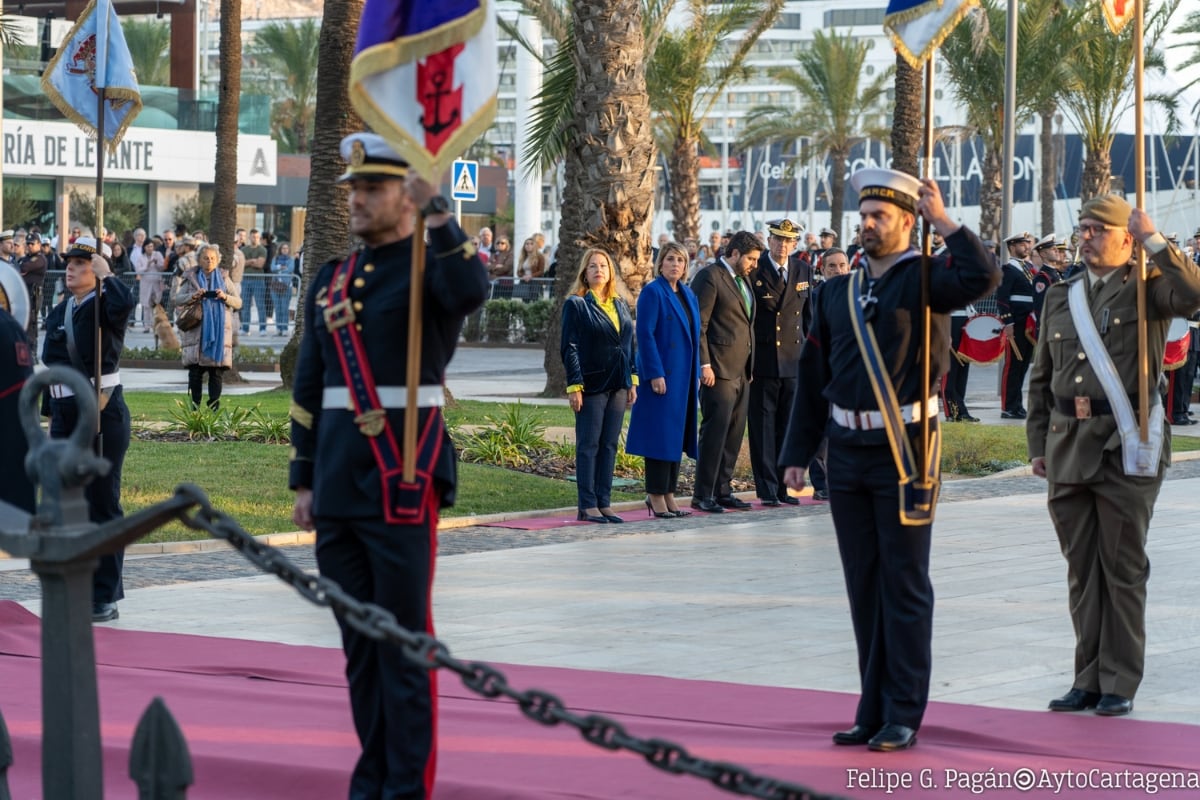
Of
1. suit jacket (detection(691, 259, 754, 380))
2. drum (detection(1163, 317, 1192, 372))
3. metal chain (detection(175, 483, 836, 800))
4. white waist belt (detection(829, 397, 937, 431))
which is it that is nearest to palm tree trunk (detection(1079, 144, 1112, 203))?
drum (detection(1163, 317, 1192, 372))

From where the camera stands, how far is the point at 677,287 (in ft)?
44.7

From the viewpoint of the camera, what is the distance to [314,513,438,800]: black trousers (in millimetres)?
5629

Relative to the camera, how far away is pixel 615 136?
1828 centimetres

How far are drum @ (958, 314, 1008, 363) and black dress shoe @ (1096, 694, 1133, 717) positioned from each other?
1432cm

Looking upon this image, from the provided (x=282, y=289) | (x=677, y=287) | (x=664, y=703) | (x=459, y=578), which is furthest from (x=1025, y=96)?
(x=664, y=703)

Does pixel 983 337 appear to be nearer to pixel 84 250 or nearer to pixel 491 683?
pixel 84 250

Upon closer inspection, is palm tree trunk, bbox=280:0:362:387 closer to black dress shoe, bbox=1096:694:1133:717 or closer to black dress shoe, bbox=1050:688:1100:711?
black dress shoe, bbox=1050:688:1100:711

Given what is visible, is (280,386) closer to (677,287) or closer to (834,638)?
(677,287)

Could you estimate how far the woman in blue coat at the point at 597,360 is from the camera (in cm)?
Answer: 1323

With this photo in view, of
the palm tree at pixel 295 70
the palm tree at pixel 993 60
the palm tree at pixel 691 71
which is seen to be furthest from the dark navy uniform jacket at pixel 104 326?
the palm tree at pixel 295 70

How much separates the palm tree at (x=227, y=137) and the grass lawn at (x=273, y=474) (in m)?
7.56

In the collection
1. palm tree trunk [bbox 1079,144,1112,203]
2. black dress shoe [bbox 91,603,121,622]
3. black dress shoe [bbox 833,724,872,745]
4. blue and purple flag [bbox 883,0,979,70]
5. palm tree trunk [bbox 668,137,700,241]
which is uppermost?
palm tree trunk [bbox 1079,144,1112,203]

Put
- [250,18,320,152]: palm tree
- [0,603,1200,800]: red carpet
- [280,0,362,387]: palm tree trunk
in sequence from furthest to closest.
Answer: [250,18,320,152]: palm tree < [280,0,362,387]: palm tree trunk < [0,603,1200,800]: red carpet

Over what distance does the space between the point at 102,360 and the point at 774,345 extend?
606 cm
